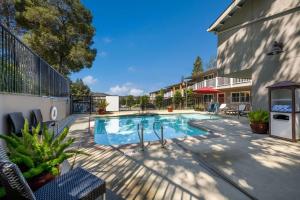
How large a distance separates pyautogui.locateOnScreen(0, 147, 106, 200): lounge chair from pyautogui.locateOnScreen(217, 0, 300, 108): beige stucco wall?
7.87 m

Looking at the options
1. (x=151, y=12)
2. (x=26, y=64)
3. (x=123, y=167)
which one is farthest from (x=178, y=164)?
(x=151, y=12)

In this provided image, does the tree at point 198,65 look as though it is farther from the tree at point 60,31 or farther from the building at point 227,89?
the tree at point 60,31

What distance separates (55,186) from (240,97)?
73.6 feet

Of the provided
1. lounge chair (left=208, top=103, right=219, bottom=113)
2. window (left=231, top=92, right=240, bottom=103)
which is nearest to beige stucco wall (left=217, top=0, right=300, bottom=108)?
lounge chair (left=208, top=103, right=219, bottom=113)

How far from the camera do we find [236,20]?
10.3 m

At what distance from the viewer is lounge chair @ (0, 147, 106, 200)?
1499 millimetres

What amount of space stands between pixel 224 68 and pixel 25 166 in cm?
1064

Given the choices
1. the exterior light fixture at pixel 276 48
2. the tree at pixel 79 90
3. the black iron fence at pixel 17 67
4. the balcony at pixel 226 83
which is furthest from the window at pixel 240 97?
the tree at pixel 79 90

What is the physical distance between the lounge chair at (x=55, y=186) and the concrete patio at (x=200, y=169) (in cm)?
79

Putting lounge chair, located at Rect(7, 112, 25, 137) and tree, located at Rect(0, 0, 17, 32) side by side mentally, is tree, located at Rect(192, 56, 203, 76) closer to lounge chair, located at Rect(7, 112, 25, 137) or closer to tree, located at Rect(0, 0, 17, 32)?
tree, located at Rect(0, 0, 17, 32)

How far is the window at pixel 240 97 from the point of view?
20.6m

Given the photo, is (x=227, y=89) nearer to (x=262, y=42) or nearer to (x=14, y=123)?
(x=262, y=42)

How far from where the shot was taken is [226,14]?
34.6 ft

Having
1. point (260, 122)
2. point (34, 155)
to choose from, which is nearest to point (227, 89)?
point (260, 122)
